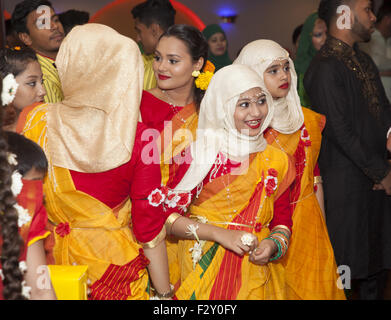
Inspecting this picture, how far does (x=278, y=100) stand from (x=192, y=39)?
515 millimetres

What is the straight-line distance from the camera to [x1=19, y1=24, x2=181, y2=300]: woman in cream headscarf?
156cm

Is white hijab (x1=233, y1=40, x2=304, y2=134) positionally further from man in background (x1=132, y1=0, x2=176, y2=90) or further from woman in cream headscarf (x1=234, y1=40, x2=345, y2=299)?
man in background (x1=132, y1=0, x2=176, y2=90)

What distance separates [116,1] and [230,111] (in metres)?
4.48

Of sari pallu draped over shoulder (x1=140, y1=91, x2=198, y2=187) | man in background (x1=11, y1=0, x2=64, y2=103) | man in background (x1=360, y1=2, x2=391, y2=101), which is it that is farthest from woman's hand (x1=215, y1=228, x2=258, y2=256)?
man in background (x1=360, y1=2, x2=391, y2=101)

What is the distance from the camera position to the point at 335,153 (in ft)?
8.81

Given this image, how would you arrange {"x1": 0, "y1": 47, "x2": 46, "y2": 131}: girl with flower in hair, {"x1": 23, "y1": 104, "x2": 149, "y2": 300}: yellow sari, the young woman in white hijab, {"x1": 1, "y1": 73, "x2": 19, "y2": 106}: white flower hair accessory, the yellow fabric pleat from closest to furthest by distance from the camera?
{"x1": 1, "y1": 73, "x2": 19, "y2": 106}: white flower hair accessory → {"x1": 23, "y1": 104, "x2": 149, "y2": 300}: yellow sari → the young woman in white hijab → {"x1": 0, "y1": 47, "x2": 46, "y2": 131}: girl with flower in hair → the yellow fabric pleat

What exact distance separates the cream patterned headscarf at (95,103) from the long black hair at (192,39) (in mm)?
720

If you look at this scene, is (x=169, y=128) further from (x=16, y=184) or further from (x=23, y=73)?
(x=16, y=184)

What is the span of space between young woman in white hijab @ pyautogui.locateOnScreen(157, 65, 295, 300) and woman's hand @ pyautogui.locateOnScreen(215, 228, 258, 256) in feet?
0.08

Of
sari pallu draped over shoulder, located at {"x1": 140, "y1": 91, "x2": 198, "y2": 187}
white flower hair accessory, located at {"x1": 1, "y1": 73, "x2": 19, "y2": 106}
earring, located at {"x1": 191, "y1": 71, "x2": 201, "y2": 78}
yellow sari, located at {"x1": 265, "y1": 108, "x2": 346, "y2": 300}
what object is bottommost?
yellow sari, located at {"x1": 265, "y1": 108, "x2": 346, "y2": 300}

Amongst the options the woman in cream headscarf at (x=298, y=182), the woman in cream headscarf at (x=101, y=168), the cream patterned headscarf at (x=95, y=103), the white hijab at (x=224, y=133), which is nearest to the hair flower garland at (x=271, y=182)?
the white hijab at (x=224, y=133)

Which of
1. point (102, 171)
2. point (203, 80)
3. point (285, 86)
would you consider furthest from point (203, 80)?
point (102, 171)

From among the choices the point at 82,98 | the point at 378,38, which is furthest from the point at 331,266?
the point at 378,38
